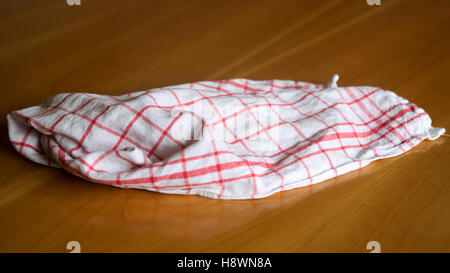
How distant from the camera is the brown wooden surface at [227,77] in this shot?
0.73m

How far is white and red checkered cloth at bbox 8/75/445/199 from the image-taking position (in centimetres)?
79

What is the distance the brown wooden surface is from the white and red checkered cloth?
3 cm

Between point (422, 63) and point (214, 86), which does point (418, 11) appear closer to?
point (422, 63)

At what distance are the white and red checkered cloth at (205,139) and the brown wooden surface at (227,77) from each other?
32mm
